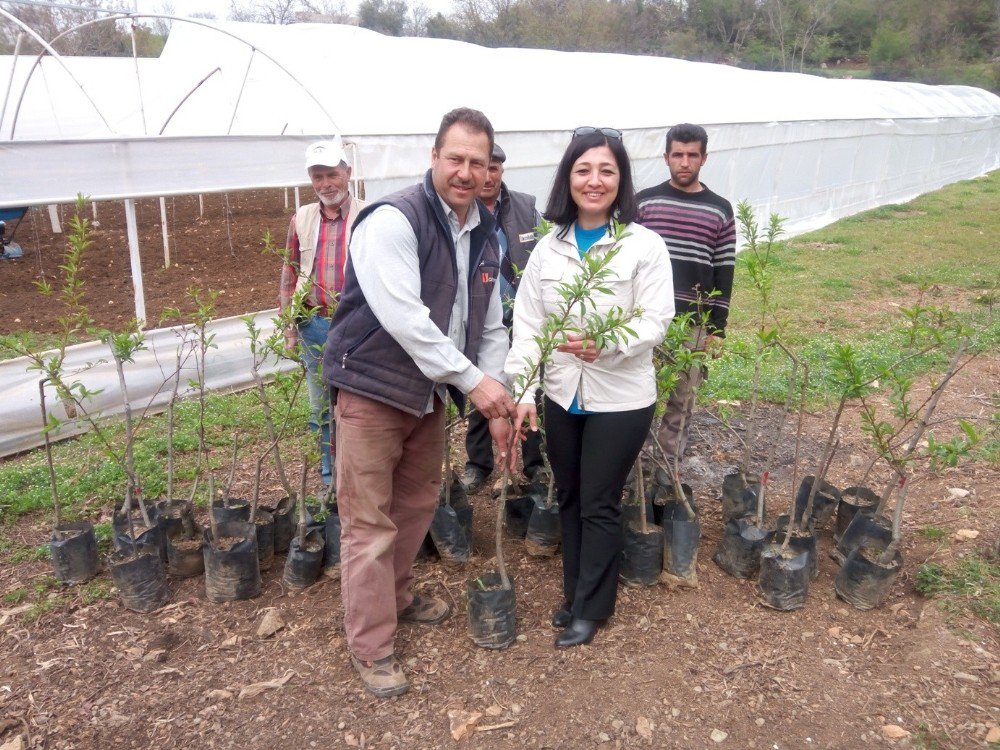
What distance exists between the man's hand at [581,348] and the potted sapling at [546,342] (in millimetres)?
21

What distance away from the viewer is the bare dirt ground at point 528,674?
2766 millimetres

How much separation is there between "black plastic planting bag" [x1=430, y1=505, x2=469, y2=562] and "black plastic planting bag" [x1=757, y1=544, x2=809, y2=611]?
4.47 ft

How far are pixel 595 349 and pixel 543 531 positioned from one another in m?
1.39

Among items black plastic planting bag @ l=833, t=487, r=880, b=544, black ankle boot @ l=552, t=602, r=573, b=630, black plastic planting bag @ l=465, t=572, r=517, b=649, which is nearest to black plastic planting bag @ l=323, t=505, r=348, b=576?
black plastic planting bag @ l=465, t=572, r=517, b=649

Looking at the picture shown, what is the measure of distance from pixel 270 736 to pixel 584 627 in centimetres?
123

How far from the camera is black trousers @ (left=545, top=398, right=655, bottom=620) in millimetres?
2932

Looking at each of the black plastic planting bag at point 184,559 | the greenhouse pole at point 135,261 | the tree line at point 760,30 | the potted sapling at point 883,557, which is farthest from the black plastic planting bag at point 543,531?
the tree line at point 760,30

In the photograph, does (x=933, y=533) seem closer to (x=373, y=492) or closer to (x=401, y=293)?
(x=373, y=492)

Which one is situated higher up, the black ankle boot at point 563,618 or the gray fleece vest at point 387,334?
the gray fleece vest at point 387,334

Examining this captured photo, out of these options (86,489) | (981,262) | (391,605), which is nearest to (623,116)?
(981,262)

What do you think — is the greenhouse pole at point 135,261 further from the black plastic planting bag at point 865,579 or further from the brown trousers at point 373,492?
the black plastic planting bag at point 865,579

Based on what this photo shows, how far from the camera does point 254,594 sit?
140 inches

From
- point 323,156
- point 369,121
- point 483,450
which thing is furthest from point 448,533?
point 369,121

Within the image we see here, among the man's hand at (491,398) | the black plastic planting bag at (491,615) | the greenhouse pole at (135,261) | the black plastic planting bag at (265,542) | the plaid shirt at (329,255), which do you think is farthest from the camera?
the greenhouse pole at (135,261)
